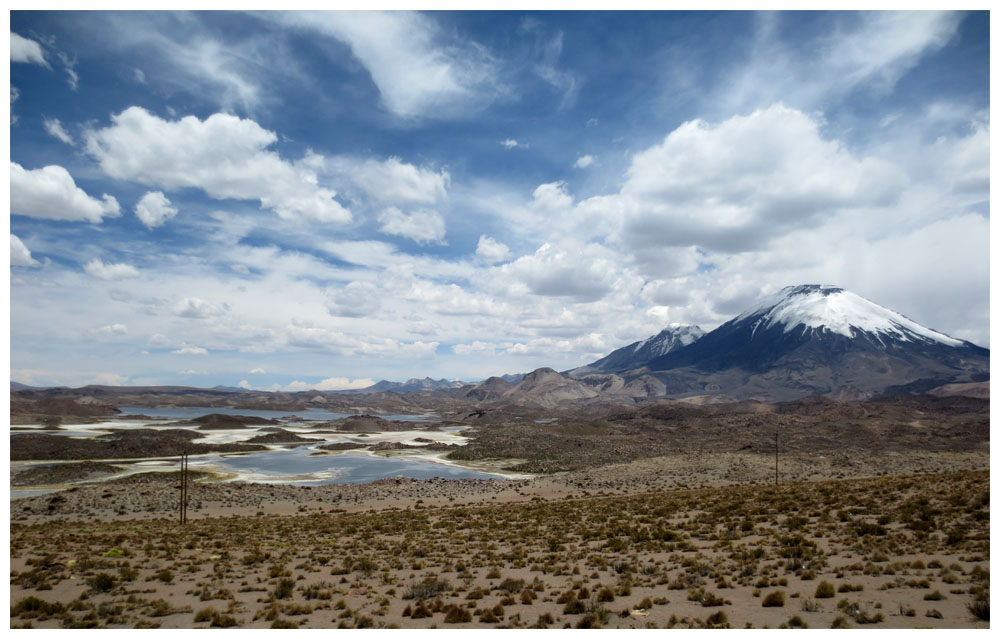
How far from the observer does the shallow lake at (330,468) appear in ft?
212

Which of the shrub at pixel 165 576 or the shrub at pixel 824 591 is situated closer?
the shrub at pixel 824 591

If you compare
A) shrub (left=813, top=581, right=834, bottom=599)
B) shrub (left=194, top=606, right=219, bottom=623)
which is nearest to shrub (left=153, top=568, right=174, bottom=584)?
shrub (left=194, top=606, right=219, bottom=623)

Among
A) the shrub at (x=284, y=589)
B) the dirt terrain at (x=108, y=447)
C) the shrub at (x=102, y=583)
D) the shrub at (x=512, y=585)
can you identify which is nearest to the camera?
the shrub at (x=512, y=585)

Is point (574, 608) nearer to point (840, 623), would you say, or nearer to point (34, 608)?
point (840, 623)

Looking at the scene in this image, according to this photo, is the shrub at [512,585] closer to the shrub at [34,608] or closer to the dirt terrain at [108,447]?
the shrub at [34,608]

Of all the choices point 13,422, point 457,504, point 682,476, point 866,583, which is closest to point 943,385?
point 682,476

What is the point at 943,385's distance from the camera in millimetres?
199625

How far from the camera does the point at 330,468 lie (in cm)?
7381

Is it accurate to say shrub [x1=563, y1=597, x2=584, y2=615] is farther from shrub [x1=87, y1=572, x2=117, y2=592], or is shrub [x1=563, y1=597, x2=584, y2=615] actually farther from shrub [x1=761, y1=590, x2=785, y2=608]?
shrub [x1=87, y1=572, x2=117, y2=592]

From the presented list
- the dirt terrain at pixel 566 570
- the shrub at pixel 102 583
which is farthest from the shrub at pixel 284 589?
the shrub at pixel 102 583

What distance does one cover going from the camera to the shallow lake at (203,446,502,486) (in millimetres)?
64500

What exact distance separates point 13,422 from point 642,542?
517 feet

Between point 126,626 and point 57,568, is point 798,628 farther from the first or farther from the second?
point 57,568

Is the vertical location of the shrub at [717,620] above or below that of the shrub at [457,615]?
above
